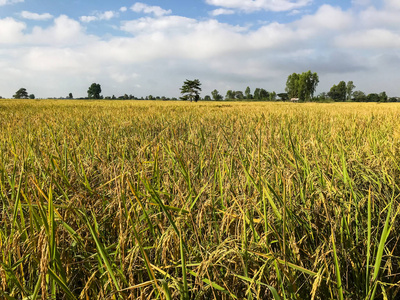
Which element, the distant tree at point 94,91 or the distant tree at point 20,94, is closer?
the distant tree at point 20,94

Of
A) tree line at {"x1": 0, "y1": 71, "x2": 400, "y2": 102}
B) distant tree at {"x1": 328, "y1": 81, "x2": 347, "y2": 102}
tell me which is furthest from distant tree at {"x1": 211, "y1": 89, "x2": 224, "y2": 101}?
distant tree at {"x1": 328, "y1": 81, "x2": 347, "y2": 102}

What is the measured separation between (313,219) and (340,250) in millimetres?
213

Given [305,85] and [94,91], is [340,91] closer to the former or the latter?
[305,85]

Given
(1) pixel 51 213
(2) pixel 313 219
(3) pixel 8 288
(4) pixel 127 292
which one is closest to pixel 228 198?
(2) pixel 313 219

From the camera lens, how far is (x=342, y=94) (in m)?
91.9

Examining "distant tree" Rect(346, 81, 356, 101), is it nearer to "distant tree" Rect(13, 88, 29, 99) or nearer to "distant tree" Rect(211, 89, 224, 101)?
"distant tree" Rect(211, 89, 224, 101)

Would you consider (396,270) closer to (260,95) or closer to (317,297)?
(317,297)

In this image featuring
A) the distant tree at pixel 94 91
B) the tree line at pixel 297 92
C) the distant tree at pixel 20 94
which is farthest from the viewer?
the distant tree at pixel 94 91

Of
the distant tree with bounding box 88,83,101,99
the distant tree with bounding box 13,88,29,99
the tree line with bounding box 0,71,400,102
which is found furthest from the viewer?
the distant tree with bounding box 88,83,101,99

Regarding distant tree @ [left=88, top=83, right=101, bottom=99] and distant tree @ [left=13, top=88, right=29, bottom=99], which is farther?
distant tree @ [left=88, top=83, right=101, bottom=99]

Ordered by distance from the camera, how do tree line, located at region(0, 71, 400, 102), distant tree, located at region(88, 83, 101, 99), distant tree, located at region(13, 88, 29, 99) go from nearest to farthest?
tree line, located at region(0, 71, 400, 102), distant tree, located at region(13, 88, 29, 99), distant tree, located at region(88, 83, 101, 99)

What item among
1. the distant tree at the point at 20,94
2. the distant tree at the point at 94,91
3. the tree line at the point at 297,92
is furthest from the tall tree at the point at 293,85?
the distant tree at the point at 20,94

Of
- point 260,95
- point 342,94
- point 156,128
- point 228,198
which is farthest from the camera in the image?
point 260,95

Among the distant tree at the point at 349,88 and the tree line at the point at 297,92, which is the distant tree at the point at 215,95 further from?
the distant tree at the point at 349,88
